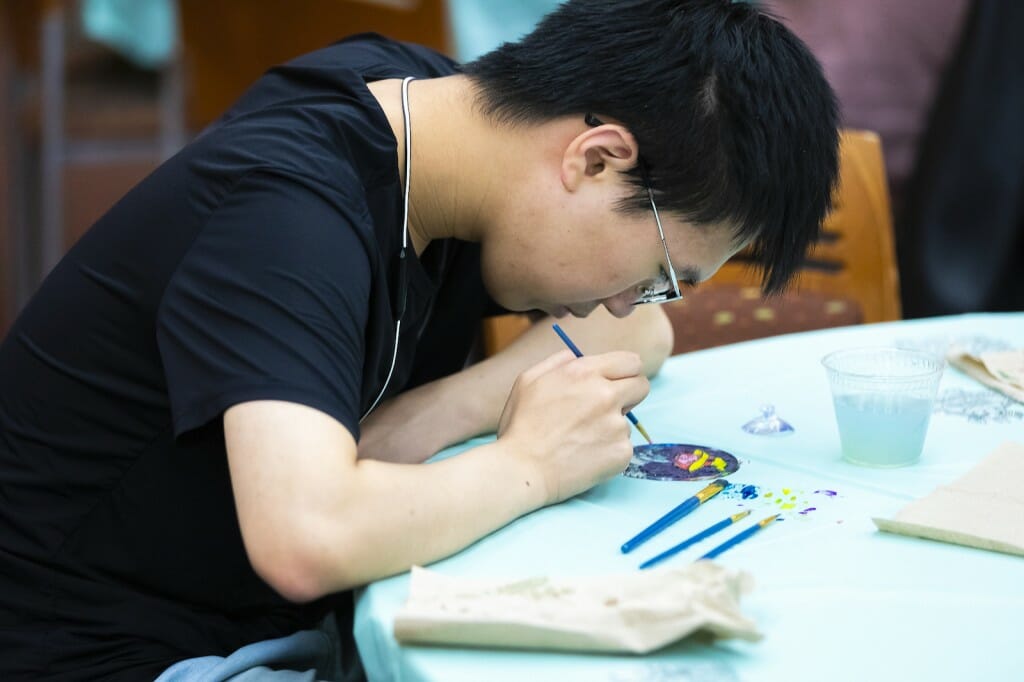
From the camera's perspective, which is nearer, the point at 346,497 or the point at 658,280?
the point at 346,497

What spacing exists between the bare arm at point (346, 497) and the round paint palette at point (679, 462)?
0.47ft

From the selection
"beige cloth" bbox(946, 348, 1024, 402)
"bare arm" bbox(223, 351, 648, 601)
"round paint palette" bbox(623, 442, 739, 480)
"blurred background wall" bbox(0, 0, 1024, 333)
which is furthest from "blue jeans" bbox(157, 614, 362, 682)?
"blurred background wall" bbox(0, 0, 1024, 333)

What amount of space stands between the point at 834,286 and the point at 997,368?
3.26 ft

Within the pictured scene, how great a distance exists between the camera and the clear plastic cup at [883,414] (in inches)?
45.4

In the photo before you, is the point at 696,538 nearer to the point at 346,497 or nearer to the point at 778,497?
the point at 778,497

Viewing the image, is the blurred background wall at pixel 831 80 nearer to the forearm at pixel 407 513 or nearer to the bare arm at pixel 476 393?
the bare arm at pixel 476 393

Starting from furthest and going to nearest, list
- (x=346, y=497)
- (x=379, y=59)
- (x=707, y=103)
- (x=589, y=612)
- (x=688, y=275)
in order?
1. (x=379, y=59)
2. (x=688, y=275)
3. (x=707, y=103)
4. (x=346, y=497)
5. (x=589, y=612)

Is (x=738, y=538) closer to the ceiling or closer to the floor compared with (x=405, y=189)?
closer to the floor

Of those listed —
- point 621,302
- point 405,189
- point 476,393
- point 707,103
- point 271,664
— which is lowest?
point 271,664

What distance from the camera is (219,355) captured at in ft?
3.09

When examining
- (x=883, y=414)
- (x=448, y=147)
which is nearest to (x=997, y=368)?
(x=883, y=414)

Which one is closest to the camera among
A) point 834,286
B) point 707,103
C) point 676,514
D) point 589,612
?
point 589,612

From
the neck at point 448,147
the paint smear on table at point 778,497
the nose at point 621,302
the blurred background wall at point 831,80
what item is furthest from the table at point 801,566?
the blurred background wall at point 831,80

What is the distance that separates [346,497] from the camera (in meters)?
0.92
